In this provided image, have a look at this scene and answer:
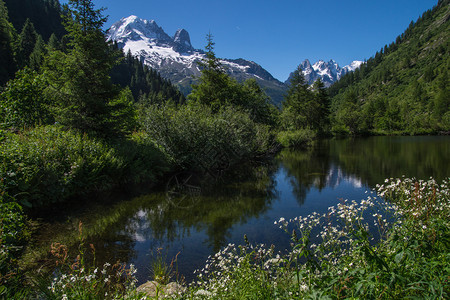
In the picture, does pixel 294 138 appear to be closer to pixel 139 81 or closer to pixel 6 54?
pixel 6 54

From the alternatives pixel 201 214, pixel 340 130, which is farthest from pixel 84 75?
pixel 340 130

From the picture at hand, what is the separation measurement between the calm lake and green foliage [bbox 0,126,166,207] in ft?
4.75

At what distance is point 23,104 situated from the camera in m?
14.7

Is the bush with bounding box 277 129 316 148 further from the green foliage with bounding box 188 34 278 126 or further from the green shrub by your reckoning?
the green shrub

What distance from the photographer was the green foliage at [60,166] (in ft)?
26.4

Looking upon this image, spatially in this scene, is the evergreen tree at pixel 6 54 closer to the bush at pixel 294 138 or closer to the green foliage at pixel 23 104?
the green foliage at pixel 23 104

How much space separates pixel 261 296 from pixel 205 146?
15098 millimetres

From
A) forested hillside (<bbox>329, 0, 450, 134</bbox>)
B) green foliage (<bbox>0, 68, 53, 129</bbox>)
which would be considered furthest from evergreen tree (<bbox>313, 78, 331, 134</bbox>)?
green foliage (<bbox>0, 68, 53, 129</bbox>)

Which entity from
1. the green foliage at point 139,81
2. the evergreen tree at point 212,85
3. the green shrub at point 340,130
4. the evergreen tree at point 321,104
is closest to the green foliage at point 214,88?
the evergreen tree at point 212,85

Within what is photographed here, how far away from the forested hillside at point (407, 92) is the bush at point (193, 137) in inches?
2758

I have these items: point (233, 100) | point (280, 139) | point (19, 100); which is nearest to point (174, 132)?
point (19, 100)

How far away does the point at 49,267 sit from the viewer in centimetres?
575

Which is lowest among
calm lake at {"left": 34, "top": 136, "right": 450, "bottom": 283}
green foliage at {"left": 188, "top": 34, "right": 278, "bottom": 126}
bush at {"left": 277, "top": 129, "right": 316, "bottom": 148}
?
calm lake at {"left": 34, "top": 136, "right": 450, "bottom": 283}

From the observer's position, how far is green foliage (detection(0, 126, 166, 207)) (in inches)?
317
